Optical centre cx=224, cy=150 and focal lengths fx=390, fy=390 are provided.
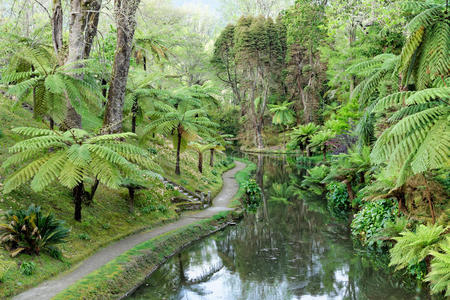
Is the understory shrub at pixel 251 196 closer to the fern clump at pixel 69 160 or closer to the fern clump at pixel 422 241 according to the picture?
the fern clump at pixel 69 160

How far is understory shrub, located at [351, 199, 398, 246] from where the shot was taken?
35.0 feet

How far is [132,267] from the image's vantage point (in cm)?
819

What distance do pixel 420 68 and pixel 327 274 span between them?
4841mm

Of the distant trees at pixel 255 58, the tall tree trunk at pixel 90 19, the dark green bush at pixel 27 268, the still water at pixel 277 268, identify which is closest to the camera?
the dark green bush at pixel 27 268

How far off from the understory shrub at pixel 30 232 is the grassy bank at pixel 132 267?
1046 mm

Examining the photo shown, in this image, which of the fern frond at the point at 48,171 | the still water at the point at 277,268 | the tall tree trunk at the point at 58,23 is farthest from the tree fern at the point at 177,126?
the fern frond at the point at 48,171

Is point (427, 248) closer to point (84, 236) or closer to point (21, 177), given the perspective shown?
point (84, 236)

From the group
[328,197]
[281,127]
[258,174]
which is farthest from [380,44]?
[281,127]

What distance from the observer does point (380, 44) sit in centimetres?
1678

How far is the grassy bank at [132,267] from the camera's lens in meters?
Result: 6.82

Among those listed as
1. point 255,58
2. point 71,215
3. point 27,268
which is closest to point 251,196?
point 71,215

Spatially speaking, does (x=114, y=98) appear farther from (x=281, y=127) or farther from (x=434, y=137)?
(x=281, y=127)

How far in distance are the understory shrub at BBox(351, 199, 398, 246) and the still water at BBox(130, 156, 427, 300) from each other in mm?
466

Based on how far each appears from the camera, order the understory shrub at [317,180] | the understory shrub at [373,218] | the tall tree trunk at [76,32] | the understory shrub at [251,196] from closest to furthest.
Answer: the tall tree trunk at [76,32]
the understory shrub at [373,218]
the understory shrub at [251,196]
the understory shrub at [317,180]
